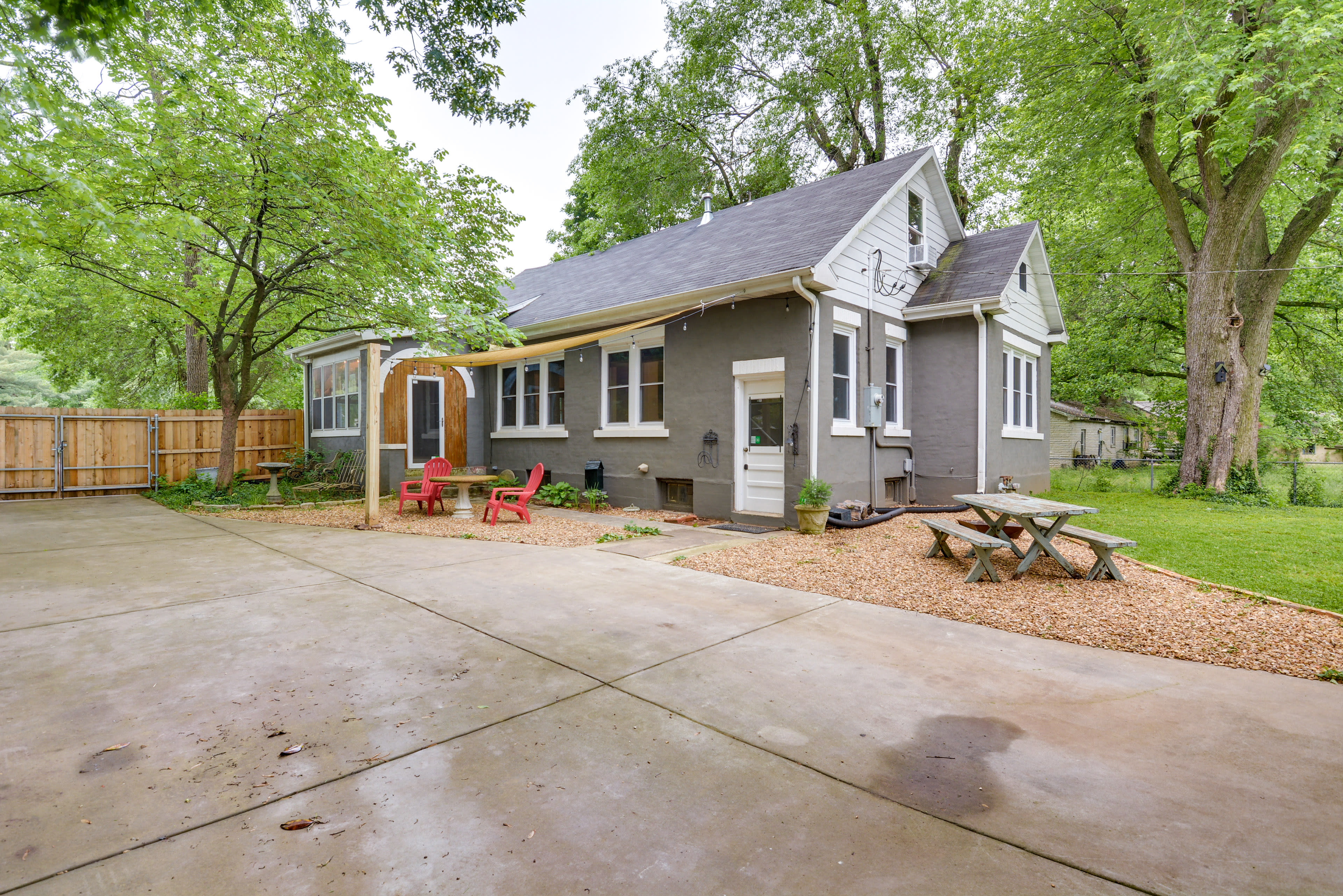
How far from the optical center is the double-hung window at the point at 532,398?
1278 cm

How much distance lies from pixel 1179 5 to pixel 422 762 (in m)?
15.2

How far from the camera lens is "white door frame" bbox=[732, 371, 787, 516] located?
31.1 ft

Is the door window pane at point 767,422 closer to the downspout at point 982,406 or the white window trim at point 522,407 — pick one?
the downspout at point 982,406

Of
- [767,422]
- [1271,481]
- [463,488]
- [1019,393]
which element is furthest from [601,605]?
[1271,481]

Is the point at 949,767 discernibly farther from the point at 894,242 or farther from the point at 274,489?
the point at 274,489

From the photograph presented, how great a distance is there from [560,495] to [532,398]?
2831 mm

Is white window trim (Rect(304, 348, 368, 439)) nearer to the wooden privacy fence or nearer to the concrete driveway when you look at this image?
the wooden privacy fence

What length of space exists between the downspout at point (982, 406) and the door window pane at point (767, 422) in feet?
12.5

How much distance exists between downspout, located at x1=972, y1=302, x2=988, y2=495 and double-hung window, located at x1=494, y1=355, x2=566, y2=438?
7732 mm

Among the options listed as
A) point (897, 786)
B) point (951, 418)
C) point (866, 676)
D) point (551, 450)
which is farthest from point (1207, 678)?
point (551, 450)

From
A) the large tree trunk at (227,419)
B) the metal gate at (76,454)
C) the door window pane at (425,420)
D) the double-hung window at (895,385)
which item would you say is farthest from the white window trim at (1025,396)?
the metal gate at (76,454)

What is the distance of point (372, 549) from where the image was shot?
739 centimetres

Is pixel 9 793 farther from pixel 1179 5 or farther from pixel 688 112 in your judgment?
pixel 688 112

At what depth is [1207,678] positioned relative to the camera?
3.61 meters
